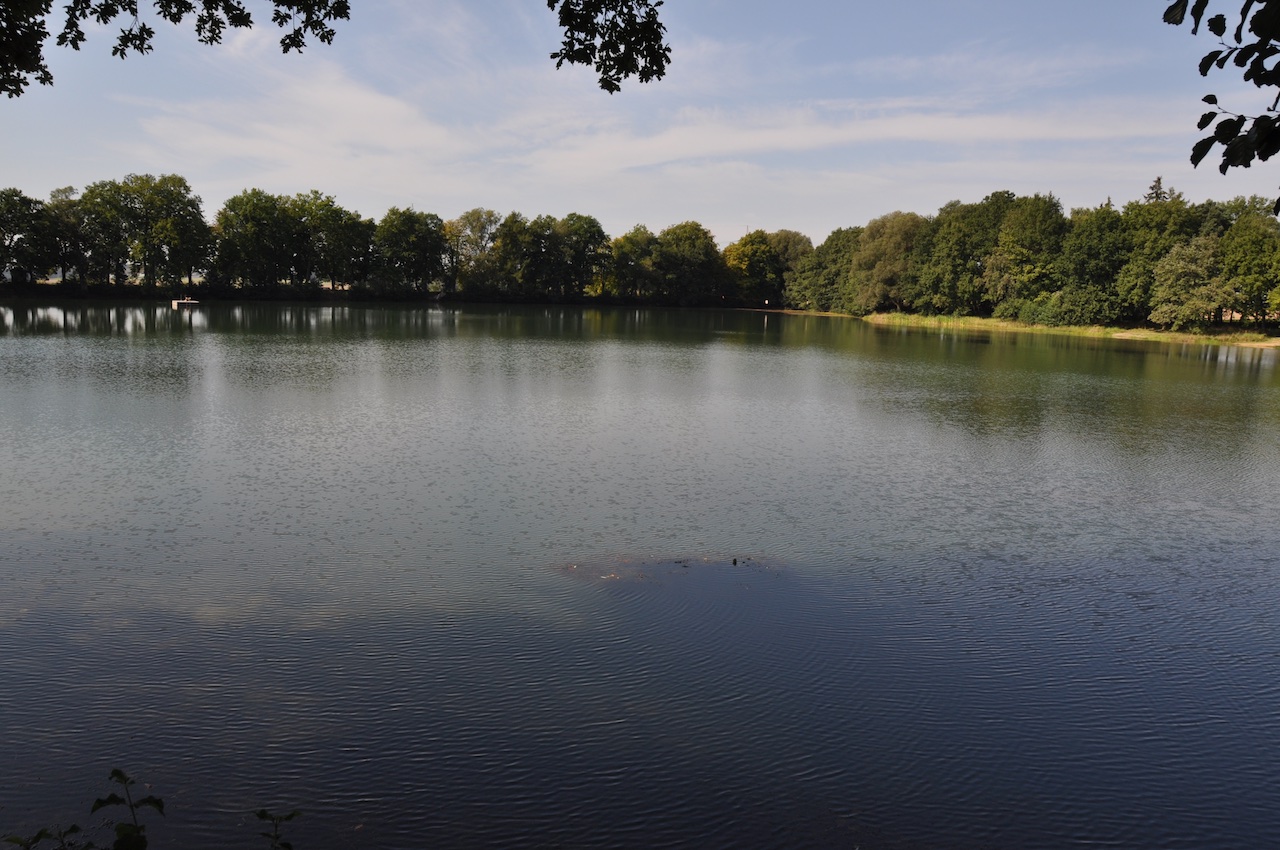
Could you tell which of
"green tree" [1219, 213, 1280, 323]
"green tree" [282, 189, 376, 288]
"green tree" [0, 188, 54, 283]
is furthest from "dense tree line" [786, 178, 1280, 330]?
"green tree" [0, 188, 54, 283]

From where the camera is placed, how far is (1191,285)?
46.8 m

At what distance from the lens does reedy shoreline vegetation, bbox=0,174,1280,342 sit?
50.2 metres

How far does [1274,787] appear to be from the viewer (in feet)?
16.5

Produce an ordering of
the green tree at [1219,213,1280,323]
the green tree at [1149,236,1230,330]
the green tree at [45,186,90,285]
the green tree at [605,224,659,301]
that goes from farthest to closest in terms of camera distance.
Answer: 1. the green tree at [605,224,659,301]
2. the green tree at [45,186,90,285]
3. the green tree at [1149,236,1230,330]
4. the green tree at [1219,213,1280,323]

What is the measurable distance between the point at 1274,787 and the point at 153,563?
922cm

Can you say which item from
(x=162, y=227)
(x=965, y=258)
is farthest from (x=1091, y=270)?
(x=162, y=227)

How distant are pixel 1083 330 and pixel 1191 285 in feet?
24.4

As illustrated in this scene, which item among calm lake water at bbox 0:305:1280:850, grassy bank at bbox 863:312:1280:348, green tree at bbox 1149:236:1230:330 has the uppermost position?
green tree at bbox 1149:236:1230:330

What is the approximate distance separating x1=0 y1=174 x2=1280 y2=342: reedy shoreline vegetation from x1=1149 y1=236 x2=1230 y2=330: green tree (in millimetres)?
105

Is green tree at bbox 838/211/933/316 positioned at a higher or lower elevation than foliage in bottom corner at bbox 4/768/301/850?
higher

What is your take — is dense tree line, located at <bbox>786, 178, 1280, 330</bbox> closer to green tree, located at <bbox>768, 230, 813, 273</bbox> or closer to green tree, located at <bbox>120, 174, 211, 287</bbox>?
green tree, located at <bbox>768, 230, 813, 273</bbox>

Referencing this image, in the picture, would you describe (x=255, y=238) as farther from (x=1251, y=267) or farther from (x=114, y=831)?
(x=114, y=831)

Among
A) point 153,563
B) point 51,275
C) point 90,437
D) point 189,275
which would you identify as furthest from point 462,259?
point 153,563

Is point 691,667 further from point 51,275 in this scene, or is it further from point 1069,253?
point 51,275
